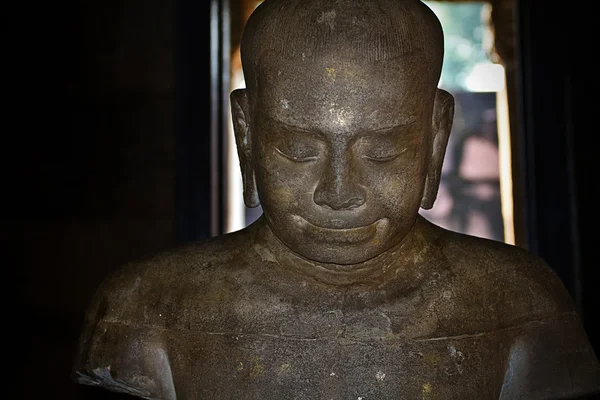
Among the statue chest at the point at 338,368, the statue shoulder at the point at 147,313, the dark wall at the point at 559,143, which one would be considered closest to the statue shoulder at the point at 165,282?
the statue shoulder at the point at 147,313

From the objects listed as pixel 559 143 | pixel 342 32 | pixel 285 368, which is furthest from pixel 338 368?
pixel 559 143

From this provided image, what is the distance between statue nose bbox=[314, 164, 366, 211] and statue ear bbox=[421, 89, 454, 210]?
23cm

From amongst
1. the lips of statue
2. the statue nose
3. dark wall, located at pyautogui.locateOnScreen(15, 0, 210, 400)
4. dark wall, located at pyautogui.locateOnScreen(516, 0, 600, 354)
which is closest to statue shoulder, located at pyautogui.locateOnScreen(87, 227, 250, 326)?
the lips of statue

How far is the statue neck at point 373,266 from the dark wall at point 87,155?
130 centimetres

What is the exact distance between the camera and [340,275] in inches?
73.0

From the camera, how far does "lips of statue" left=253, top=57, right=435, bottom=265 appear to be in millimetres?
1643

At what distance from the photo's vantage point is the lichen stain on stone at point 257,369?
1.77m

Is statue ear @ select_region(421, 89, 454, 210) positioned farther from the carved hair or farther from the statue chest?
the statue chest

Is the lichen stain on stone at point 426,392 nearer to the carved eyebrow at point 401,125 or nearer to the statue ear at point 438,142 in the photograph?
the statue ear at point 438,142

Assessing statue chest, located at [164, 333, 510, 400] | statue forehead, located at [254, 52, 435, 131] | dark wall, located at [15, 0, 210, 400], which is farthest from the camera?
dark wall, located at [15, 0, 210, 400]

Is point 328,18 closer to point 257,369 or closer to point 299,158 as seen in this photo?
point 299,158

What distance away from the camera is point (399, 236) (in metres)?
1.78

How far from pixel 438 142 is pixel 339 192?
1.04 feet

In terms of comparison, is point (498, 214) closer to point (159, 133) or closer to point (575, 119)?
point (575, 119)
